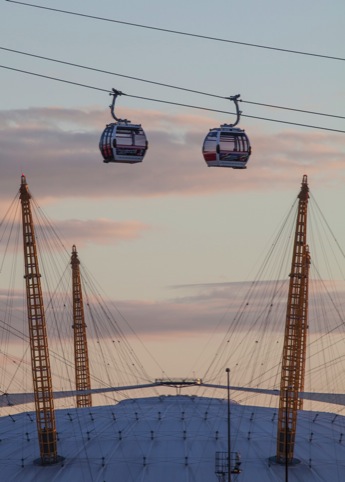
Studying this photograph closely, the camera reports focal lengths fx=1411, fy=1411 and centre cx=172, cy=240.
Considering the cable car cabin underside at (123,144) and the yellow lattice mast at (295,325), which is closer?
the cable car cabin underside at (123,144)

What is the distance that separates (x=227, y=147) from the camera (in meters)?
109

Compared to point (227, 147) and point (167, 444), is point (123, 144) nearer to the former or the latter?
point (227, 147)

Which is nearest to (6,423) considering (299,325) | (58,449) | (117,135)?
(58,449)

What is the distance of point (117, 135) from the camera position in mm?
108188

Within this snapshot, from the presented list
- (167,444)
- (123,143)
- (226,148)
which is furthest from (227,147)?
(167,444)

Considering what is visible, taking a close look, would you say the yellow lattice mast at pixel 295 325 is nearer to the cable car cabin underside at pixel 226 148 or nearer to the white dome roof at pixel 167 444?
the white dome roof at pixel 167 444

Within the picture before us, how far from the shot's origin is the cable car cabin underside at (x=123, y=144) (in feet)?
353

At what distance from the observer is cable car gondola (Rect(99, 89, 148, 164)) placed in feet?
353

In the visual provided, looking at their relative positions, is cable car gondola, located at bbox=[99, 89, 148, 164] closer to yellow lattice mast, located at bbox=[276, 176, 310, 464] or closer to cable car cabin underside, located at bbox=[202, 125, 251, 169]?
cable car cabin underside, located at bbox=[202, 125, 251, 169]

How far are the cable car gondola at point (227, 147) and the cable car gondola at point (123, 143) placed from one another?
4.96m

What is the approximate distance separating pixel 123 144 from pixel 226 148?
8.10 meters

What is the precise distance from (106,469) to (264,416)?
28.8m

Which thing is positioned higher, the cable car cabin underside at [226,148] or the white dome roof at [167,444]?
the cable car cabin underside at [226,148]

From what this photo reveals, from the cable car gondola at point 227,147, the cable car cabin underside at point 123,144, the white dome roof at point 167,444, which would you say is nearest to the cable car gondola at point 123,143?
the cable car cabin underside at point 123,144
